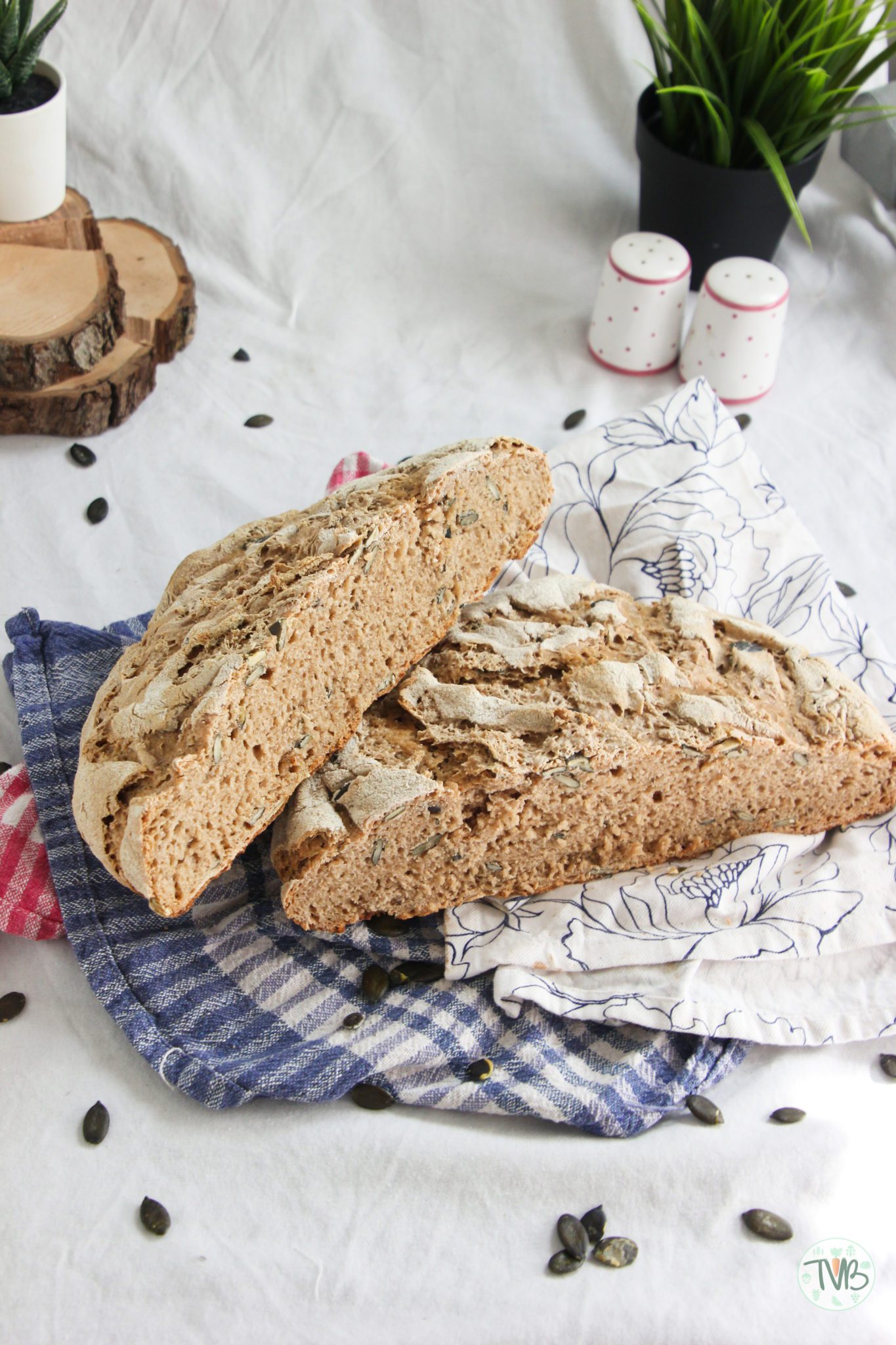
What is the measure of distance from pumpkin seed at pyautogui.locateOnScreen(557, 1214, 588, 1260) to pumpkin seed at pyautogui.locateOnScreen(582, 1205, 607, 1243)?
11 mm

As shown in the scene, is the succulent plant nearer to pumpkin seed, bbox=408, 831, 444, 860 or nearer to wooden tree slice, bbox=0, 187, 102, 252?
wooden tree slice, bbox=0, 187, 102, 252

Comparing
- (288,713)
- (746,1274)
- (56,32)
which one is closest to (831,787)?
(746,1274)

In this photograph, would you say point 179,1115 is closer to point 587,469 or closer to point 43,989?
point 43,989

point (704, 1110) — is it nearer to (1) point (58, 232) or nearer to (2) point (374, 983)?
(2) point (374, 983)

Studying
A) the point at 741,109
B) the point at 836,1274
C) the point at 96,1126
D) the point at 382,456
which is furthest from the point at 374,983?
the point at 741,109

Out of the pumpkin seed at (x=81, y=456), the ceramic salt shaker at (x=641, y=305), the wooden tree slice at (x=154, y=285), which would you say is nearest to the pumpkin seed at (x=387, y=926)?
the pumpkin seed at (x=81, y=456)

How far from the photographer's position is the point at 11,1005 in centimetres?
258

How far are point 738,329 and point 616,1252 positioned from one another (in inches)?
114

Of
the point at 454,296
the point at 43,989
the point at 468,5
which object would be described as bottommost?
the point at 43,989

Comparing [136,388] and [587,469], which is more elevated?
[587,469]

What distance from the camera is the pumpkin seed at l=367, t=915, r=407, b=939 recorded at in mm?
2689

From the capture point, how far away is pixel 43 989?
2.62m

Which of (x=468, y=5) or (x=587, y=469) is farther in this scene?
(x=468, y=5)

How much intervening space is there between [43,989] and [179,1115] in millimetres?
419
